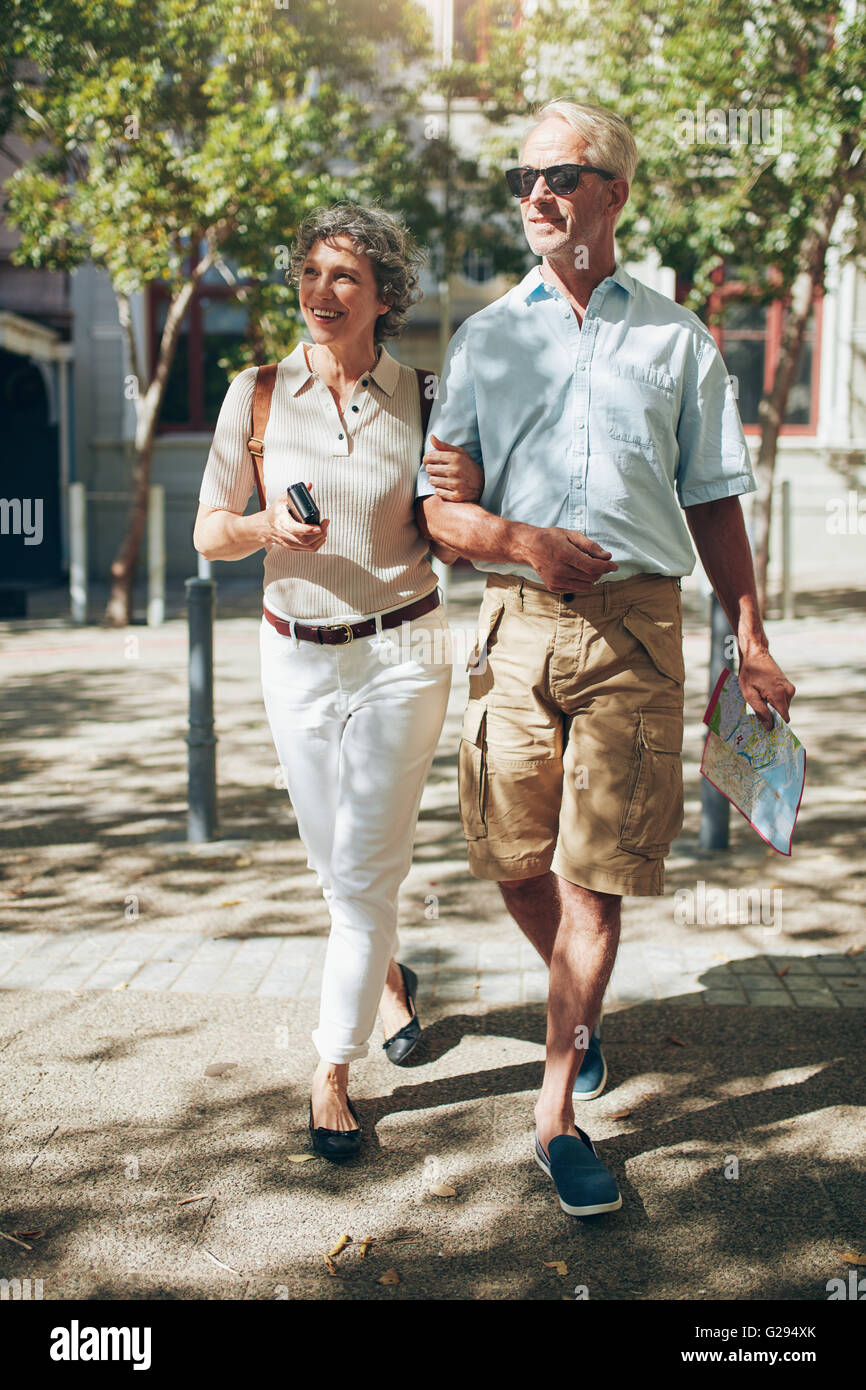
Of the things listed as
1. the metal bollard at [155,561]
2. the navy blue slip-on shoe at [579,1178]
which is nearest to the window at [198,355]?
the metal bollard at [155,561]

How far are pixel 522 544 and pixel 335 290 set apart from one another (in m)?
0.73

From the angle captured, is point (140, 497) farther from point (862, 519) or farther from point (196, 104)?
point (862, 519)

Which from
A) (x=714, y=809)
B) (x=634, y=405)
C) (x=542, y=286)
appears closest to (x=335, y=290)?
(x=542, y=286)

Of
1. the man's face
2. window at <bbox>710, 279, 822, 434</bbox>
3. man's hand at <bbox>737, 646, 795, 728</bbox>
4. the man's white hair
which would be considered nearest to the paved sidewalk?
man's hand at <bbox>737, 646, 795, 728</bbox>

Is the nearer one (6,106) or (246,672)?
(246,672)

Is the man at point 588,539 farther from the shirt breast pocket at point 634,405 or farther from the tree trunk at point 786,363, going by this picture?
the tree trunk at point 786,363

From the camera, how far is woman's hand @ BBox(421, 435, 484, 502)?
9.64ft

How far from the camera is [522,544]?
2.81 m

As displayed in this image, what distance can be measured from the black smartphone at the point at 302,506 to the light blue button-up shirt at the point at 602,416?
1.22ft

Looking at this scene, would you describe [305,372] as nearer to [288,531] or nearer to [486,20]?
[288,531]

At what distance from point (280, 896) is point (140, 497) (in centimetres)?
912
